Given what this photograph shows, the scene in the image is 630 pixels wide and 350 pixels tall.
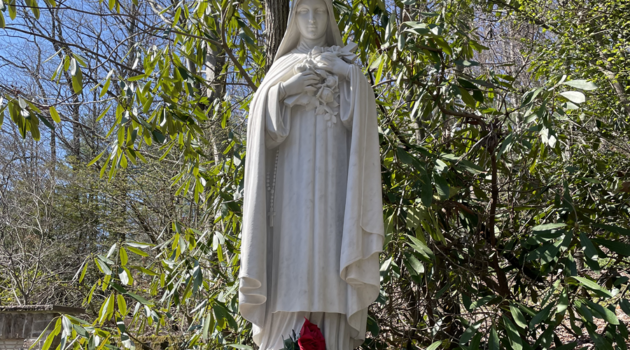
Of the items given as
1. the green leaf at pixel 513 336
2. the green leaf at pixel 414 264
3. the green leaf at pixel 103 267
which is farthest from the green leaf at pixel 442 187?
the green leaf at pixel 103 267

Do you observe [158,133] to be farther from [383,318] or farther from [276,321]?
[383,318]

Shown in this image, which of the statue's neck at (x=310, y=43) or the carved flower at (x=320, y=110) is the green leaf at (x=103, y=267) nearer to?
the carved flower at (x=320, y=110)

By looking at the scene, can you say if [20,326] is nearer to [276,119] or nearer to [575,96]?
[276,119]

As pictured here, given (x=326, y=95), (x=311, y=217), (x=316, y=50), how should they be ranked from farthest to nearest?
(x=316, y=50)
(x=326, y=95)
(x=311, y=217)

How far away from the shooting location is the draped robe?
2857 millimetres

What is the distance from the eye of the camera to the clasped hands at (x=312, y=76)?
121 inches

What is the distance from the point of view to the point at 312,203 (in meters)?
2.97

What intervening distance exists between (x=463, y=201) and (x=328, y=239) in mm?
2469

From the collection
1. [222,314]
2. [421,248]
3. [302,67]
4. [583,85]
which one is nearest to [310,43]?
[302,67]

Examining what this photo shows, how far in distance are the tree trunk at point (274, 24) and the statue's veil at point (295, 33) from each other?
109cm

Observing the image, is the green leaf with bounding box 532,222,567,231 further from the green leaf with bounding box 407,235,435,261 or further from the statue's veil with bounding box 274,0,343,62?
the statue's veil with bounding box 274,0,343,62

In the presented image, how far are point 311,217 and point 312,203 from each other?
0.07m

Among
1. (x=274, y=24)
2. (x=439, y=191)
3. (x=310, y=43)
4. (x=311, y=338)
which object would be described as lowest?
(x=311, y=338)

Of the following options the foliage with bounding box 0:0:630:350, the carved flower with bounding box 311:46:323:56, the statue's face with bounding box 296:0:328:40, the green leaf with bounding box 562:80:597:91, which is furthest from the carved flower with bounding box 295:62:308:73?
the green leaf with bounding box 562:80:597:91
